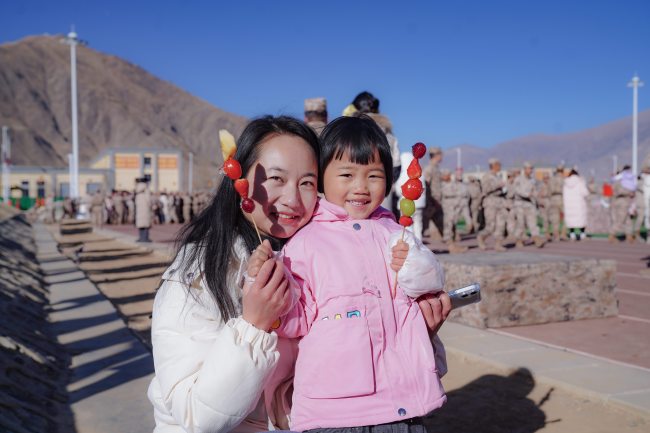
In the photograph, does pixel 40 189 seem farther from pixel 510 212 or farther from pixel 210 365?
pixel 210 365

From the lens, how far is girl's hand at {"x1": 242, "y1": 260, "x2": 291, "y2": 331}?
176 centimetres

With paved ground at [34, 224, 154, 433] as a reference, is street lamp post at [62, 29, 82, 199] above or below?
above

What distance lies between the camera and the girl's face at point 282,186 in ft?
7.02

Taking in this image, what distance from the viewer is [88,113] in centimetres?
14012

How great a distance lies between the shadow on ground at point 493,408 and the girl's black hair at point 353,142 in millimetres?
2433

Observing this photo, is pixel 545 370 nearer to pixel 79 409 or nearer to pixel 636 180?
pixel 79 409

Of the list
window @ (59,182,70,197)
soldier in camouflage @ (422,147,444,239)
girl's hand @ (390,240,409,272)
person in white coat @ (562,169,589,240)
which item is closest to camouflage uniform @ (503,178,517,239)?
soldier in camouflage @ (422,147,444,239)

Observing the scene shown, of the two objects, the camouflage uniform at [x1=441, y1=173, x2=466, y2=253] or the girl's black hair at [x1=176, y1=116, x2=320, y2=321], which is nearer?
the girl's black hair at [x1=176, y1=116, x2=320, y2=321]

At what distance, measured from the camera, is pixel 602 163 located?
17950 centimetres

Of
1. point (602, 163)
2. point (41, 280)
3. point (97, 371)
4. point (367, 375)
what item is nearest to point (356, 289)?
point (367, 375)

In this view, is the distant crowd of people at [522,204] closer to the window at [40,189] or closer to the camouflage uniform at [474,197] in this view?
the camouflage uniform at [474,197]

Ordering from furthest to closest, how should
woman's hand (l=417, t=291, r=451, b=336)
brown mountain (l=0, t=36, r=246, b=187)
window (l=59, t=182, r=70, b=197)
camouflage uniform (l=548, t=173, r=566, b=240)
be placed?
brown mountain (l=0, t=36, r=246, b=187), window (l=59, t=182, r=70, b=197), camouflage uniform (l=548, t=173, r=566, b=240), woman's hand (l=417, t=291, r=451, b=336)

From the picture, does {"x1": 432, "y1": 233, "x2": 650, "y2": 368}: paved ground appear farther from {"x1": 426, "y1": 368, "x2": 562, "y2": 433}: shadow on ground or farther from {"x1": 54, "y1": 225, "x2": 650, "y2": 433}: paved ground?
{"x1": 426, "y1": 368, "x2": 562, "y2": 433}: shadow on ground

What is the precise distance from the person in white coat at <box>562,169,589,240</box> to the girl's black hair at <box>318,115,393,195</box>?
15815 mm
